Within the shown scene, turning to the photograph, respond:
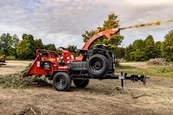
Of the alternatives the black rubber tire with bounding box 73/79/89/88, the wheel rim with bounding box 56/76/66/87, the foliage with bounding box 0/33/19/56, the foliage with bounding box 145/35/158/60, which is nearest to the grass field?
the black rubber tire with bounding box 73/79/89/88

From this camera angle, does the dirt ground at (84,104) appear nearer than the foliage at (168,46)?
Yes

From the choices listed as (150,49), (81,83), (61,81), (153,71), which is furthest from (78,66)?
(150,49)

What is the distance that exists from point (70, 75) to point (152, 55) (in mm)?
63041

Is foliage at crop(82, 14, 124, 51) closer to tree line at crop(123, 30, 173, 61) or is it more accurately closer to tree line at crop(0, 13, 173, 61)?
tree line at crop(0, 13, 173, 61)

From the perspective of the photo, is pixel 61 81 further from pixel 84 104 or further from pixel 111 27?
pixel 111 27

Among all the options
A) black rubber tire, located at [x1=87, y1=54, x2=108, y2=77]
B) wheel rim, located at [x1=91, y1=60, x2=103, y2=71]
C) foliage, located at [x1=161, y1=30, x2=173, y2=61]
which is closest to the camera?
black rubber tire, located at [x1=87, y1=54, x2=108, y2=77]

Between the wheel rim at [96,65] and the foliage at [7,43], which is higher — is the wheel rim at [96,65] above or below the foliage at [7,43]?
below

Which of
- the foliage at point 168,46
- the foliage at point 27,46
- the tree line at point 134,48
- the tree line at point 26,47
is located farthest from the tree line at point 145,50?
the foliage at point 27,46

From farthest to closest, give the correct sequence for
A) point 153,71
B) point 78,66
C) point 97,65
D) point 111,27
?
point 111,27 < point 153,71 < point 78,66 < point 97,65

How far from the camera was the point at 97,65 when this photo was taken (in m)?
12.3

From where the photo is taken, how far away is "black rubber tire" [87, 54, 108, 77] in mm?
11961

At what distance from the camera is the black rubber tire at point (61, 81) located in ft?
42.0

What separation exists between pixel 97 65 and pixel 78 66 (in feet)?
3.39

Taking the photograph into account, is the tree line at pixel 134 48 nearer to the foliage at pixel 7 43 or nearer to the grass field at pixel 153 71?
the foliage at pixel 7 43
